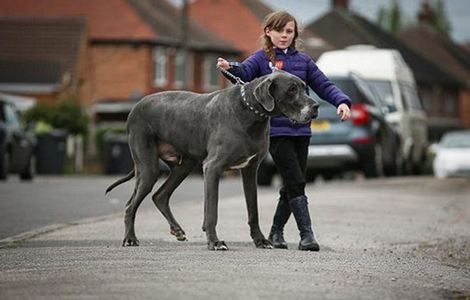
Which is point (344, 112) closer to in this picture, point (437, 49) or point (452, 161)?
point (452, 161)

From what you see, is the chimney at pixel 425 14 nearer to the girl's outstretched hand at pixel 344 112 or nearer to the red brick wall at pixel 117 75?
the red brick wall at pixel 117 75

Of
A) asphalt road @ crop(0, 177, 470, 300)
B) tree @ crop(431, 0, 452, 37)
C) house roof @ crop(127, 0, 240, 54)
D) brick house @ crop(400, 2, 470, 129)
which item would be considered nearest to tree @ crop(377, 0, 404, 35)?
tree @ crop(431, 0, 452, 37)

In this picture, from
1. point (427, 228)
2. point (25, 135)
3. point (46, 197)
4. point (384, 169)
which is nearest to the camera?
point (427, 228)

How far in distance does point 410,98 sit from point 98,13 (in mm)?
40824

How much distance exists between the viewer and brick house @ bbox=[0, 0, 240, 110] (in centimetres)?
6625

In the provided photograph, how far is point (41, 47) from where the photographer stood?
6378 centimetres

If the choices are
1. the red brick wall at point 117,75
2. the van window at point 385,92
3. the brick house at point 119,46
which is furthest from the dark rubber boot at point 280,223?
the red brick wall at point 117,75

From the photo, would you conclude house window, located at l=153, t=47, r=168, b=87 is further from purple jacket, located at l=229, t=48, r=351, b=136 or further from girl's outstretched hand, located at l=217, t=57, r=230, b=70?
girl's outstretched hand, located at l=217, t=57, r=230, b=70

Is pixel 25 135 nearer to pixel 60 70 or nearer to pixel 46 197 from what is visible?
pixel 46 197

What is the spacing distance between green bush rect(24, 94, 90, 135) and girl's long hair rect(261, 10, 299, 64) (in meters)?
39.8

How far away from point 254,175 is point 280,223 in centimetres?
67

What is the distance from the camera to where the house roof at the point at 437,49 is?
108438 millimetres

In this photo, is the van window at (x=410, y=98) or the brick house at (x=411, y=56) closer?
the van window at (x=410, y=98)

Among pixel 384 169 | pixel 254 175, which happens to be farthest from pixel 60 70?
pixel 254 175
